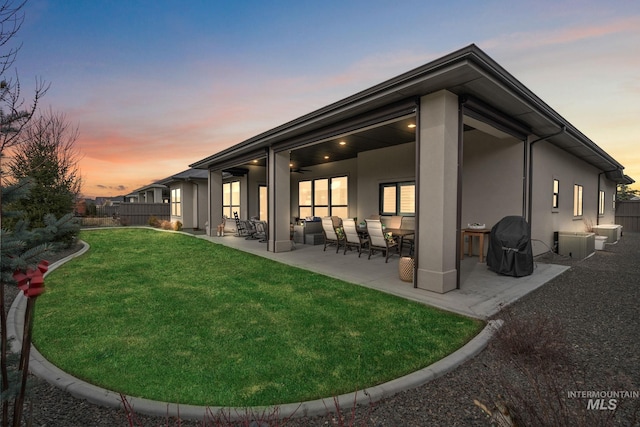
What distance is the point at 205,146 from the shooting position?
19094mm

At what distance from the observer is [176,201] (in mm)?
19453

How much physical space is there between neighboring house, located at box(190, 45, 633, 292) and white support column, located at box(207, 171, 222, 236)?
0.05 meters

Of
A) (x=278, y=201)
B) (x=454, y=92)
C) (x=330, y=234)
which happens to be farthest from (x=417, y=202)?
(x=278, y=201)

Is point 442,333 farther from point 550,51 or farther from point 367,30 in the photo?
point 550,51

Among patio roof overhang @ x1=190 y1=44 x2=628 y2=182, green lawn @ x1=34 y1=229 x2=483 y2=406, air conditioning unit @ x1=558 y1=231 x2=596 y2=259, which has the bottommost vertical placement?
green lawn @ x1=34 y1=229 x2=483 y2=406

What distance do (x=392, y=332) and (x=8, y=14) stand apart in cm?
542

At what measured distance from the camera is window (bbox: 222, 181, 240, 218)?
1678 cm

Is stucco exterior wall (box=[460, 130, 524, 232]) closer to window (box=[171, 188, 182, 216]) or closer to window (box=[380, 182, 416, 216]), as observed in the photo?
window (box=[380, 182, 416, 216])

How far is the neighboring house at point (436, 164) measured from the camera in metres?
5.20

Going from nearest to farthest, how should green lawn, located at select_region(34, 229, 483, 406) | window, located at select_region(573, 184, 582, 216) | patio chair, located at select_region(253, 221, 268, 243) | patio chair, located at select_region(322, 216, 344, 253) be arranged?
green lawn, located at select_region(34, 229, 483, 406) → patio chair, located at select_region(322, 216, 344, 253) → window, located at select_region(573, 184, 582, 216) → patio chair, located at select_region(253, 221, 268, 243)

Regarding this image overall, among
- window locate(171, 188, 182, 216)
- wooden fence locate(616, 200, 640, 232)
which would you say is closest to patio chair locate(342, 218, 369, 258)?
window locate(171, 188, 182, 216)

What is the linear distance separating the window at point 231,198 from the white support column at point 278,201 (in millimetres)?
7598

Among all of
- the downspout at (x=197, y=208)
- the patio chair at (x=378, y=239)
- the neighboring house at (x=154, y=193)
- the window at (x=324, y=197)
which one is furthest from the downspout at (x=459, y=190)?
the neighboring house at (x=154, y=193)

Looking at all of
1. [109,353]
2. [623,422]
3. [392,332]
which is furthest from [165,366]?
[623,422]
